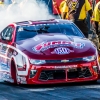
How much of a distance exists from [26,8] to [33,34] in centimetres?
1398

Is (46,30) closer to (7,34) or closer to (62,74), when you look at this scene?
(7,34)

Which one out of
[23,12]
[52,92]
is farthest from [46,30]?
[23,12]

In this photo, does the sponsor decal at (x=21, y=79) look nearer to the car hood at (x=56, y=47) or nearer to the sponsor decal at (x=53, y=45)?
the car hood at (x=56, y=47)

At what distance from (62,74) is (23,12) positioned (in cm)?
1524

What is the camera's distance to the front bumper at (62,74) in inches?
454

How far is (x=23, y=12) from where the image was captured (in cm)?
2664

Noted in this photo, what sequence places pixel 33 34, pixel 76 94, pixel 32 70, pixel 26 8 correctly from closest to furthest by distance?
pixel 76 94 < pixel 32 70 < pixel 33 34 < pixel 26 8

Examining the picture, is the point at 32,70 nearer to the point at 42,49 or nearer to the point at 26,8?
the point at 42,49

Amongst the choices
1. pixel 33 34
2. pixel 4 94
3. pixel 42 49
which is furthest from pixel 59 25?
pixel 4 94

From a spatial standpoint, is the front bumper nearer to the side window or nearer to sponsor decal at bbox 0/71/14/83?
sponsor decal at bbox 0/71/14/83

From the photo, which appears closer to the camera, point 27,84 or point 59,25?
point 27,84

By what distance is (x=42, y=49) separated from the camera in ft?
38.4

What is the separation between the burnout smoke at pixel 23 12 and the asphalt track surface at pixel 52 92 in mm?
13548

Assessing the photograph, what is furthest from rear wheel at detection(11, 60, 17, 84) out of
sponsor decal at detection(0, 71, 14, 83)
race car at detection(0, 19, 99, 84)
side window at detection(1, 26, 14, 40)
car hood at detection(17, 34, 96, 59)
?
side window at detection(1, 26, 14, 40)
